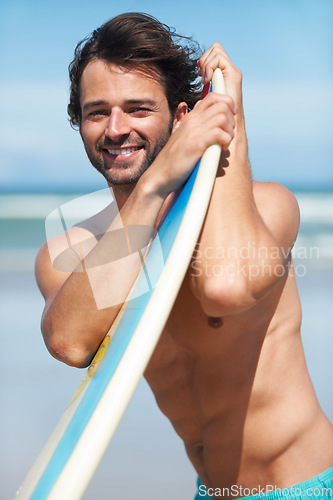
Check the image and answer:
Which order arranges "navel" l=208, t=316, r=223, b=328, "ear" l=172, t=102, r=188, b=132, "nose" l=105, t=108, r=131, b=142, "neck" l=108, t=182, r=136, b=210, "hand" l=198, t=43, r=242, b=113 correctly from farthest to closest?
"ear" l=172, t=102, r=188, b=132, "neck" l=108, t=182, r=136, b=210, "nose" l=105, t=108, r=131, b=142, "navel" l=208, t=316, r=223, b=328, "hand" l=198, t=43, r=242, b=113

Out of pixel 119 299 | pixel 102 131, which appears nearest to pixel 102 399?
pixel 119 299

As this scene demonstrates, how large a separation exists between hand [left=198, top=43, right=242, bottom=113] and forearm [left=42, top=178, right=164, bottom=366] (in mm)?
416

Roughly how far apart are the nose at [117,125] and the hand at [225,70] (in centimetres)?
37

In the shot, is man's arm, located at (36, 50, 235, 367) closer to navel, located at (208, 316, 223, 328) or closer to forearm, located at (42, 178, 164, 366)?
forearm, located at (42, 178, 164, 366)

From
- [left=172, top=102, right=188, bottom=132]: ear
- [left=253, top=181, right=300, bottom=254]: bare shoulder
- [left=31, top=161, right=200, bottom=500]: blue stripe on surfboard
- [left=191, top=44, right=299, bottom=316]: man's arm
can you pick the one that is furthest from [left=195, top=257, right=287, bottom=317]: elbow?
[left=172, top=102, right=188, bottom=132]: ear

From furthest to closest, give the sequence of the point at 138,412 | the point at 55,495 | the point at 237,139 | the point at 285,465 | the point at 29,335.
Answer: the point at 29,335 < the point at 138,412 < the point at 285,465 < the point at 237,139 < the point at 55,495

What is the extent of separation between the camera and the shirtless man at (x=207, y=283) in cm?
150

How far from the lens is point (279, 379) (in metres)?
1.93

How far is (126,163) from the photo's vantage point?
215 centimetres

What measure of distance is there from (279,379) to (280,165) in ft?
51.2

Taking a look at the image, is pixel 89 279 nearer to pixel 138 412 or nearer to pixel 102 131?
pixel 102 131

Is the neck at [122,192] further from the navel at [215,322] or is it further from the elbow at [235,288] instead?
the elbow at [235,288]

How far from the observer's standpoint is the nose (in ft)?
6.78

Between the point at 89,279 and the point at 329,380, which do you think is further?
the point at 329,380
